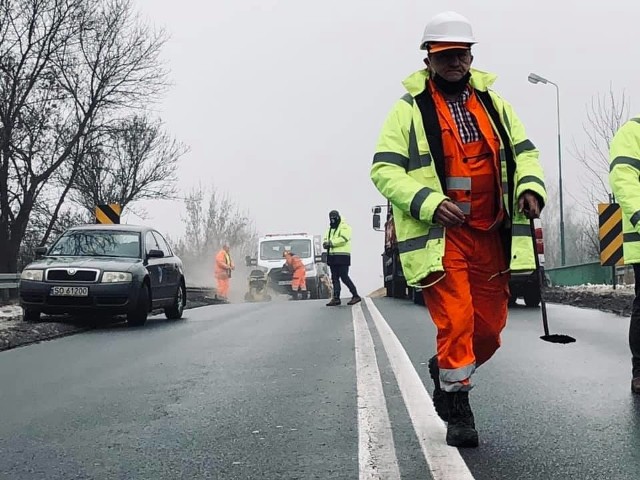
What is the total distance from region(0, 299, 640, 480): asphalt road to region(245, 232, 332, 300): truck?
64.6ft

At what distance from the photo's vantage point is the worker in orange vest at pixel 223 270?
30656mm

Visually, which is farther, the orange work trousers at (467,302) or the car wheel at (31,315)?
the car wheel at (31,315)

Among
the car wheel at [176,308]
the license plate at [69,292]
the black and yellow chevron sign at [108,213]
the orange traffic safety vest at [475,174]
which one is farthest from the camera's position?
the black and yellow chevron sign at [108,213]

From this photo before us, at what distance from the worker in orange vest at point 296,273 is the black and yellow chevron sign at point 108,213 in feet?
26.4

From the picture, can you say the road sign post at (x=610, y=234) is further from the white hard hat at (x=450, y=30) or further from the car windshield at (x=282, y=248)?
the car windshield at (x=282, y=248)

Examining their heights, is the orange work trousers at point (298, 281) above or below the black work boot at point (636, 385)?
above

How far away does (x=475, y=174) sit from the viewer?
4645 millimetres

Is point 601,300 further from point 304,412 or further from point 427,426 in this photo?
point 427,426

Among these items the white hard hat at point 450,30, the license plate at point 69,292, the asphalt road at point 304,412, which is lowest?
the asphalt road at point 304,412

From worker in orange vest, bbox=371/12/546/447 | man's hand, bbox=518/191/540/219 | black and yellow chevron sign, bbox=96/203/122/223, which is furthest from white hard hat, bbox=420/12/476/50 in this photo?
black and yellow chevron sign, bbox=96/203/122/223

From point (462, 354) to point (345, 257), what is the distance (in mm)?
13920

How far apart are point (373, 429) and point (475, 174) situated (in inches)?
54.8

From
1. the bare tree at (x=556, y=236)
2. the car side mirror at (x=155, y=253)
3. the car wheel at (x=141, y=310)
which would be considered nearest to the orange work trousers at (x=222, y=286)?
the car side mirror at (x=155, y=253)

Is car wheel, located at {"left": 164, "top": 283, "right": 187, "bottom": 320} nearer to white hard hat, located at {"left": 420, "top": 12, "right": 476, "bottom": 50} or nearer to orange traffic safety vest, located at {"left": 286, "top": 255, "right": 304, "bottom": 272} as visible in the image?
white hard hat, located at {"left": 420, "top": 12, "right": 476, "bottom": 50}
